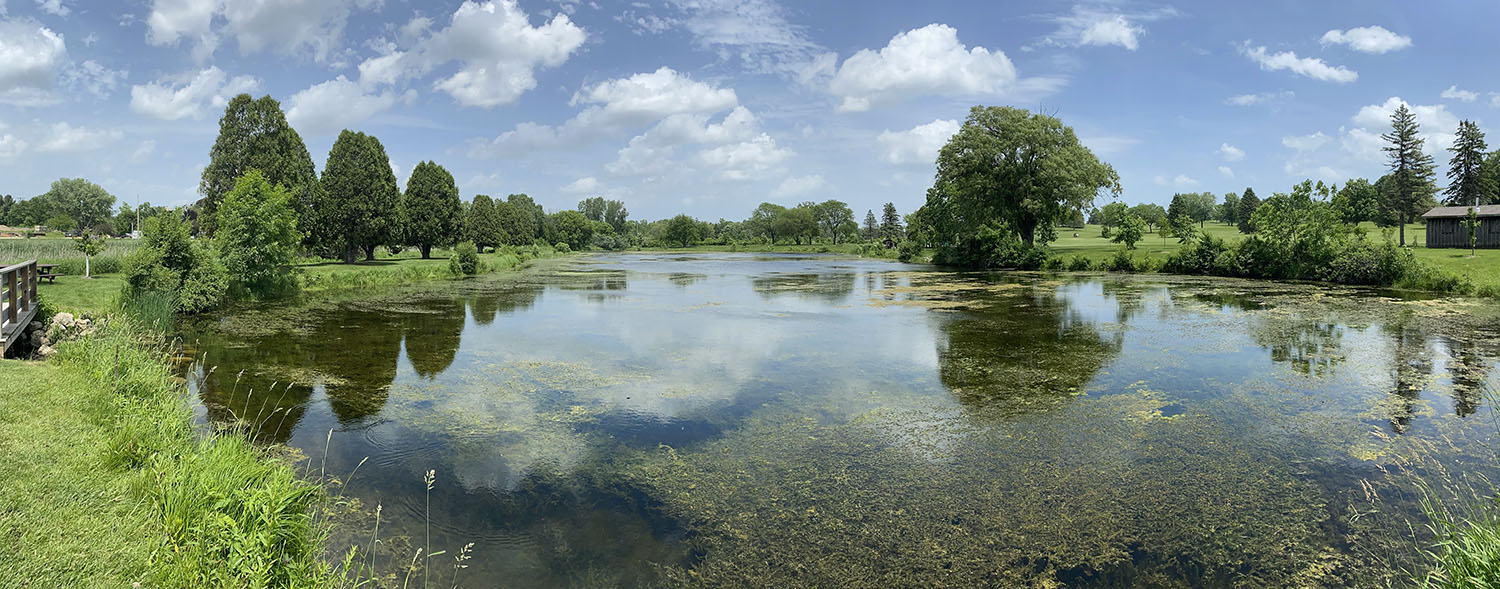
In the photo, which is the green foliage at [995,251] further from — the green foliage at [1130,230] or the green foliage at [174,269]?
the green foliage at [174,269]

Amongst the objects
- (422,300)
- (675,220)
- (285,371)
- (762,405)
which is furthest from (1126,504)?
(675,220)

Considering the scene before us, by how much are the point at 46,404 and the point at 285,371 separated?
14.3ft

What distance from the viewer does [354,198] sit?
32.8m

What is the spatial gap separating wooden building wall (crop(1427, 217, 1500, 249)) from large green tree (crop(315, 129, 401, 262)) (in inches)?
1961

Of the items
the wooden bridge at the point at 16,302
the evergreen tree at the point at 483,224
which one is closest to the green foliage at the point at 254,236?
the wooden bridge at the point at 16,302

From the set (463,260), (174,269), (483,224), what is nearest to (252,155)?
(463,260)

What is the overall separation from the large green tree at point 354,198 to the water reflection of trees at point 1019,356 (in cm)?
2875

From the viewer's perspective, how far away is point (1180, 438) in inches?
274

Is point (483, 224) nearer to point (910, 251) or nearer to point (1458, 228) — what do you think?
point (910, 251)

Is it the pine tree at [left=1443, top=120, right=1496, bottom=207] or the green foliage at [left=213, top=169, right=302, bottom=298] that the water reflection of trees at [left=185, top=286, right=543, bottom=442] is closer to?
the green foliage at [left=213, top=169, right=302, bottom=298]

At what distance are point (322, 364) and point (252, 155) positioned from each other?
1005 inches

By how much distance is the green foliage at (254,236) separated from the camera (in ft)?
63.6

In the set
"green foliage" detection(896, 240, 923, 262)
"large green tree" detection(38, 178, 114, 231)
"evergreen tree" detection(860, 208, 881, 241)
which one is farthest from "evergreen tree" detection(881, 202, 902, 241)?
"large green tree" detection(38, 178, 114, 231)

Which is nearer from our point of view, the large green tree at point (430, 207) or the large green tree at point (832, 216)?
the large green tree at point (430, 207)
